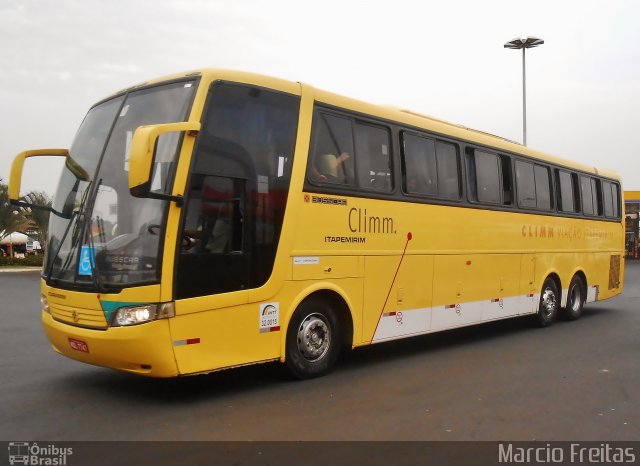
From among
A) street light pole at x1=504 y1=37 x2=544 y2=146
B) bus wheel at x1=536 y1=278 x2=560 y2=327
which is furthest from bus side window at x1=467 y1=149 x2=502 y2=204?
street light pole at x1=504 y1=37 x2=544 y2=146

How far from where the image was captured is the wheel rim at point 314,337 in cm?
745

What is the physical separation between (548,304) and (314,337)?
713 cm

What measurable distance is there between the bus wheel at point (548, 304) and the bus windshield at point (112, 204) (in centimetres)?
884

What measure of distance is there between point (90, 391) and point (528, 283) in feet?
27.0

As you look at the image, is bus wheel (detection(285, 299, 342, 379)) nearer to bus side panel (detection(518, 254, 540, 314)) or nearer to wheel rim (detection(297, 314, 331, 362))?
wheel rim (detection(297, 314, 331, 362))

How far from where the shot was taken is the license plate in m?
6.30

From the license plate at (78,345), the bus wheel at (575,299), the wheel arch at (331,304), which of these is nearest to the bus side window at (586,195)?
the bus wheel at (575,299)

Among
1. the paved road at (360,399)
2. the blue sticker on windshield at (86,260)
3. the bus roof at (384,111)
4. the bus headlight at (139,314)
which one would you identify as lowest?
the paved road at (360,399)

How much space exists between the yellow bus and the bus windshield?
Answer: 17mm

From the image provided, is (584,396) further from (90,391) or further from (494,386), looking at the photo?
(90,391)

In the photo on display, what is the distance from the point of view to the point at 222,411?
6.19 metres

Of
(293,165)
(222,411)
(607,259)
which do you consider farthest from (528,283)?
(222,411)
